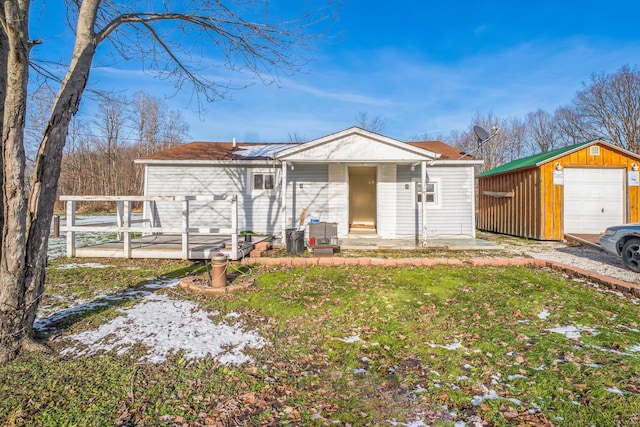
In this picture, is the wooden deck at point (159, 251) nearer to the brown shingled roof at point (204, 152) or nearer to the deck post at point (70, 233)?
the deck post at point (70, 233)

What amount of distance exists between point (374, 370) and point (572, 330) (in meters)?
2.57

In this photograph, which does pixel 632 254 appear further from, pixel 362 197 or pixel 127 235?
pixel 127 235

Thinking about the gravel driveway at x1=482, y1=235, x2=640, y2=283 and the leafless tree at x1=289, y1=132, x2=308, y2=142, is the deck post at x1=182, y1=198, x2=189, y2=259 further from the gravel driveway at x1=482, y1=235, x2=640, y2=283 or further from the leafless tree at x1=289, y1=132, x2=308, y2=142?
the leafless tree at x1=289, y1=132, x2=308, y2=142

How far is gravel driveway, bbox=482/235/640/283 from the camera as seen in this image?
6.32 meters

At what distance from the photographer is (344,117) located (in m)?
27.9

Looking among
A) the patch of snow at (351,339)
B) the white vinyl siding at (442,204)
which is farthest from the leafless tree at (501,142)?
the patch of snow at (351,339)

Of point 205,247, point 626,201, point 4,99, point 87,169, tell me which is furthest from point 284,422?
point 87,169

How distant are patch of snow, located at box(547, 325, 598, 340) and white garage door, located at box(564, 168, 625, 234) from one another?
890 cm

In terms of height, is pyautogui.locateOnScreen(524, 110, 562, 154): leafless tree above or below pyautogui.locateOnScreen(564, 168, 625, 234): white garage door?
above

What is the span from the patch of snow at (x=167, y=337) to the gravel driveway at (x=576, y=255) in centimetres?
701

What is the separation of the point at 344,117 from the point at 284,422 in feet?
91.4

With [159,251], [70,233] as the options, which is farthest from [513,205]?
[70,233]

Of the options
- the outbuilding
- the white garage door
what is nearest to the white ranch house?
the outbuilding

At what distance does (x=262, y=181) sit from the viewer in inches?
423
